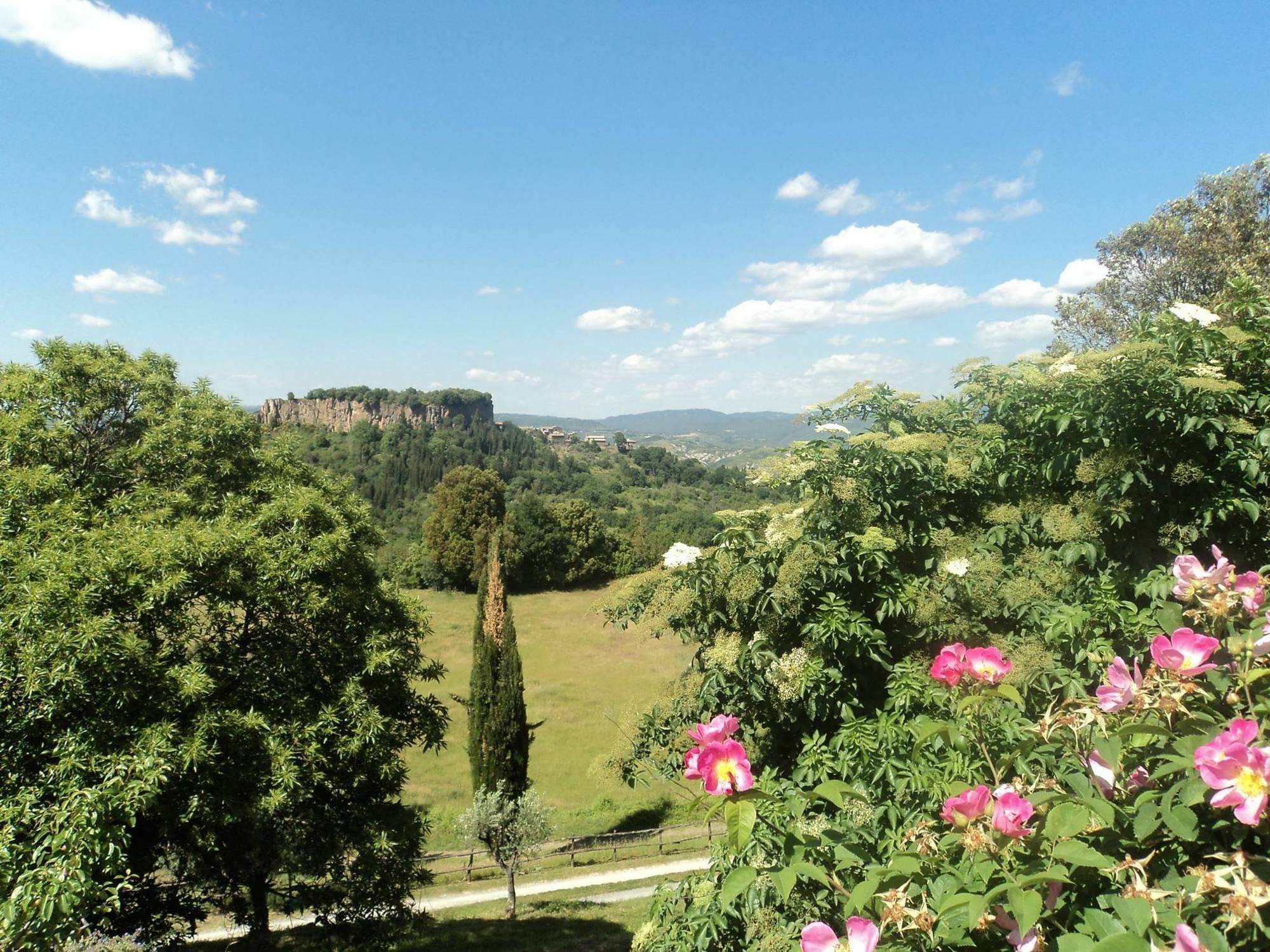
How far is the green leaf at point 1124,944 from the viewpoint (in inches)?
48.8

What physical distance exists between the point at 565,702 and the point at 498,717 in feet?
42.9

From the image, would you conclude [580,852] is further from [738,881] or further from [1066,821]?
[1066,821]

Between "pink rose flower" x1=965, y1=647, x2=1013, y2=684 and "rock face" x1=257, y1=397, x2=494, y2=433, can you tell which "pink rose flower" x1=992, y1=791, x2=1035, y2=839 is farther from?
"rock face" x1=257, y1=397, x2=494, y2=433

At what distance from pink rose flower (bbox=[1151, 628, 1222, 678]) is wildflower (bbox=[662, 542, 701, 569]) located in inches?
170

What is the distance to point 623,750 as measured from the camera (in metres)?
6.03

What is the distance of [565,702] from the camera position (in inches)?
1258

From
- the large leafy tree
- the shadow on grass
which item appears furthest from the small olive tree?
the large leafy tree

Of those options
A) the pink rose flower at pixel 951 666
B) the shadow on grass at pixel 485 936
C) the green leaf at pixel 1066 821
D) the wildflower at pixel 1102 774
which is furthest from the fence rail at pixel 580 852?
the green leaf at pixel 1066 821

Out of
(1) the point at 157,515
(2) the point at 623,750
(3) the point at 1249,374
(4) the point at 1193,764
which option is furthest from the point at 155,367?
(3) the point at 1249,374

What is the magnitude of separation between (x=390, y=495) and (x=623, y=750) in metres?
92.8

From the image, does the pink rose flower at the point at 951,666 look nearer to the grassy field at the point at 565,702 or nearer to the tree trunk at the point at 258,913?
the grassy field at the point at 565,702

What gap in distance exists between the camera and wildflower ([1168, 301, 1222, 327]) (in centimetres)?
498

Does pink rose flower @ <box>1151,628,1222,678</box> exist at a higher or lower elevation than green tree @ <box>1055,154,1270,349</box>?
lower

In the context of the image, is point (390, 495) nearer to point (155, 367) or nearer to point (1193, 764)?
point (155, 367)
